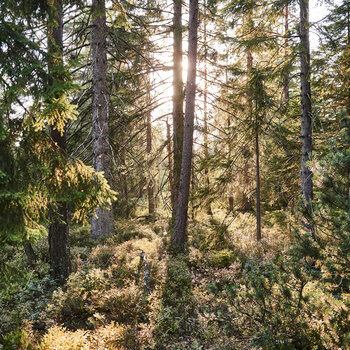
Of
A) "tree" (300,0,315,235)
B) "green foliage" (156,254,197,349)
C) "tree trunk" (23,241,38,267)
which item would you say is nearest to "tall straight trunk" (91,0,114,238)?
"tree trunk" (23,241,38,267)

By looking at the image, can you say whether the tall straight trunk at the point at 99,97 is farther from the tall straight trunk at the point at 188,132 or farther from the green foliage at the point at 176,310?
the green foliage at the point at 176,310

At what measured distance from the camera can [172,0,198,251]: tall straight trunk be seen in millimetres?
9070

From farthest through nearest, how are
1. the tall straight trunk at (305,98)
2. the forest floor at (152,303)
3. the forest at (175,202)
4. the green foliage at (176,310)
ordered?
the tall straight trunk at (305,98)
the green foliage at (176,310)
the forest floor at (152,303)
the forest at (175,202)

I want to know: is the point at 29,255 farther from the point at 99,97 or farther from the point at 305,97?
the point at 305,97

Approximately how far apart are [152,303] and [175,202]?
6.27m

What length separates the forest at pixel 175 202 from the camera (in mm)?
3742

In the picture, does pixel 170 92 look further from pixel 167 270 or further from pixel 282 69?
pixel 167 270

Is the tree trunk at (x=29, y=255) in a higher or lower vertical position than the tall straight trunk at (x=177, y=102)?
lower

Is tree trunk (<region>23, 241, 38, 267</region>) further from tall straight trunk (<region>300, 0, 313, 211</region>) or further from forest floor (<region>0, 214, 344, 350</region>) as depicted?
tall straight trunk (<region>300, 0, 313, 211</region>)

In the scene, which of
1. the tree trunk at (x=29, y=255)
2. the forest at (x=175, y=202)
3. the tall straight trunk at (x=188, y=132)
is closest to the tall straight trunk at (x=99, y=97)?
the forest at (x=175, y=202)

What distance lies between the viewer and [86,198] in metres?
4.80

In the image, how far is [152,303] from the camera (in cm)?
589

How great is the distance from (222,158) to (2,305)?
833 cm

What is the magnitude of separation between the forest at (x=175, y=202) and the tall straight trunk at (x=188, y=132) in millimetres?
53
